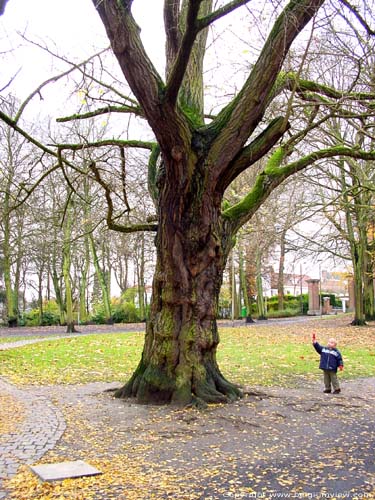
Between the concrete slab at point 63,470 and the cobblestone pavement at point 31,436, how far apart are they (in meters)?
0.30

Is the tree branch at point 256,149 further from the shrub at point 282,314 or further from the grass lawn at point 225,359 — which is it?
the shrub at point 282,314

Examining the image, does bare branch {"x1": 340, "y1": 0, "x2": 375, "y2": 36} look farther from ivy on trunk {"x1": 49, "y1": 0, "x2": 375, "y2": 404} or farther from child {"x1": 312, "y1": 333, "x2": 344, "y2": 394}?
child {"x1": 312, "y1": 333, "x2": 344, "y2": 394}

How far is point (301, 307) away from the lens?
173 ft

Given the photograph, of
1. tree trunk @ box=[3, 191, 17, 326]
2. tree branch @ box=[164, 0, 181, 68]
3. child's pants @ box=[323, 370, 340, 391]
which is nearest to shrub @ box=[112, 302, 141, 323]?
tree trunk @ box=[3, 191, 17, 326]

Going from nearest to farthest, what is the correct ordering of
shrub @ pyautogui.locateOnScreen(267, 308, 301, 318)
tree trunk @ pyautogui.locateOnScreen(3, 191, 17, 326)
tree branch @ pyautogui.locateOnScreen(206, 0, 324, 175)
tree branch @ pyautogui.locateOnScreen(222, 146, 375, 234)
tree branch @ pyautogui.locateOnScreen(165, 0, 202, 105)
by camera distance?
tree branch @ pyautogui.locateOnScreen(165, 0, 202, 105) → tree branch @ pyautogui.locateOnScreen(206, 0, 324, 175) → tree branch @ pyautogui.locateOnScreen(222, 146, 375, 234) → tree trunk @ pyautogui.locateOnScreen(3, 191, 17, 326) → shrub @ pyautogui.locateOnScreen(267, 308, 301, 318)

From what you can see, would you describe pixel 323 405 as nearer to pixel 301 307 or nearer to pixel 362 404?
pixel 362 404

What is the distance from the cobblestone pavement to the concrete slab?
0.30m

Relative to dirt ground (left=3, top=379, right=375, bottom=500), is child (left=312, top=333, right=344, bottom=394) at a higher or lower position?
higher

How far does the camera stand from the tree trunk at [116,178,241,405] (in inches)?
389

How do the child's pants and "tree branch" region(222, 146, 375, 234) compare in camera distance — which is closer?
"tree branch" region(222, 146, 375, 234)

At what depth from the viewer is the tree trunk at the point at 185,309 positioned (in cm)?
988

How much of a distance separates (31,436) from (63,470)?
180 cm

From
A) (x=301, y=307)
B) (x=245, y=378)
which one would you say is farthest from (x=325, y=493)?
(x=301, y=307)

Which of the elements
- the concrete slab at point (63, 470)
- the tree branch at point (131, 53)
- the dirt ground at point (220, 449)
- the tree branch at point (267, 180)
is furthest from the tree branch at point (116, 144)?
the concrete slab at point (63, 470)
